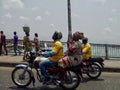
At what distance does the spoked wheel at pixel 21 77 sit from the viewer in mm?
10328

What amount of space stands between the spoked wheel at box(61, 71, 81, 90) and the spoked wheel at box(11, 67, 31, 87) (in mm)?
1096

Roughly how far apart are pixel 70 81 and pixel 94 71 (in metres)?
2.89

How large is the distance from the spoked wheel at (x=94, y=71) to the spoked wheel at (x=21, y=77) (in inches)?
123

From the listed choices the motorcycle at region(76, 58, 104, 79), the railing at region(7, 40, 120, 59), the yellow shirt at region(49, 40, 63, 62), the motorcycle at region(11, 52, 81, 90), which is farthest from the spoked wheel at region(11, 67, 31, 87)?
the railing at region(7, 40, 120, 59)

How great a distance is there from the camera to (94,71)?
41.8ft

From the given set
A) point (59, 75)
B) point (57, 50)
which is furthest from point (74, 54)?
point (59, 75)

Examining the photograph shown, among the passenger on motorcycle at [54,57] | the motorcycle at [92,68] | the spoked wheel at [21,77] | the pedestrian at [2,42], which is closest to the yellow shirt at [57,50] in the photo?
the passenger on motorcycle at [54,57]

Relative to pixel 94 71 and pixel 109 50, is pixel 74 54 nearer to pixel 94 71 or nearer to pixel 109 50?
pixel 94 71

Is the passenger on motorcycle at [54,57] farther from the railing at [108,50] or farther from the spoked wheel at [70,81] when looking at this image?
the railing at [108,50]

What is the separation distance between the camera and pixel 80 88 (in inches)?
412

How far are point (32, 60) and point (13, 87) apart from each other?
104 centimetres

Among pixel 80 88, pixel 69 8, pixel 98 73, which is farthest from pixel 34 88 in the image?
pixel 69 8

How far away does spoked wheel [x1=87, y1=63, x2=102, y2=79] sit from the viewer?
12695 millimetres

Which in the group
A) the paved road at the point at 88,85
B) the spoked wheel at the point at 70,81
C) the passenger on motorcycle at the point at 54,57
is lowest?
the paved road at the point at 88,85
